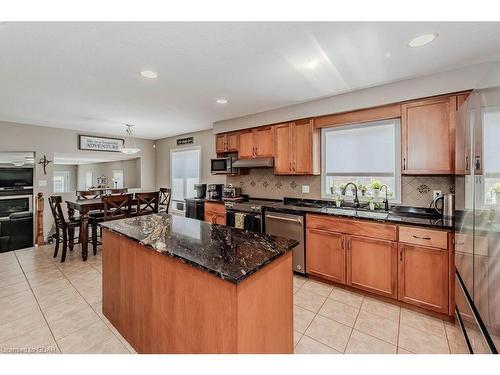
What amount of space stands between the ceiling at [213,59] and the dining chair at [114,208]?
1.43m

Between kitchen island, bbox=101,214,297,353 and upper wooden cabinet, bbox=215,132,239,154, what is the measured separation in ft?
8.57

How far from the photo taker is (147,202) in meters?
4.19

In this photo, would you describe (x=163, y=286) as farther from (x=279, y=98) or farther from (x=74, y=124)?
(x=74, y=124)

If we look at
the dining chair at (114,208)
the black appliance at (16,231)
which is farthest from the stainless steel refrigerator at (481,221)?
the black appliance at (16,231)

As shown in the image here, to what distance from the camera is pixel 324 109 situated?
3.21 meters

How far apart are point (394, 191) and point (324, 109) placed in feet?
4.65

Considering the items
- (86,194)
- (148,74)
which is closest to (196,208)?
(86,194)

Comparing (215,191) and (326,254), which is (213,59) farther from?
(215,191)

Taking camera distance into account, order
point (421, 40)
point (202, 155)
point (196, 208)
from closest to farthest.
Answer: point (421, 40), point (196, 208), point (202, 155)

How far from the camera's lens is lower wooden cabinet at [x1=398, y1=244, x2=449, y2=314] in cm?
217

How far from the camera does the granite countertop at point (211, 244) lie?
1193mm

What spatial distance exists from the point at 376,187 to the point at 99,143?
583 centimetres

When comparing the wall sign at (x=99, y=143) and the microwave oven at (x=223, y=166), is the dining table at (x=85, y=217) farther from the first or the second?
the microwave oven at (x=223, y=166)
